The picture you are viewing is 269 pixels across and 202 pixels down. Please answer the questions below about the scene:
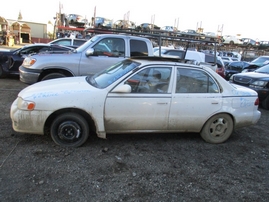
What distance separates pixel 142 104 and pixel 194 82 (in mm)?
1064

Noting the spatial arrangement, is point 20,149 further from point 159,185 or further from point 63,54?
point 63,54

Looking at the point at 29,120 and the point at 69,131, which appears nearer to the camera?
the point at 29,120

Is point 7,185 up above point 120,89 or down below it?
below

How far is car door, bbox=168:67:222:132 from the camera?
3967mm

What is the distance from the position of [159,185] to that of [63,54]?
14.9ft

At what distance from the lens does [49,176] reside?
2.97 meters

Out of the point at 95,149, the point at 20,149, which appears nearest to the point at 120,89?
the point at 95,149

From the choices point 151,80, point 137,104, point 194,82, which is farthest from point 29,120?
point 194,82

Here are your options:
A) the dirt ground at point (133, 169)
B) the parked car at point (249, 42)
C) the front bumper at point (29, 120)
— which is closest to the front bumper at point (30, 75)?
the dirt ground at point (133, 169)

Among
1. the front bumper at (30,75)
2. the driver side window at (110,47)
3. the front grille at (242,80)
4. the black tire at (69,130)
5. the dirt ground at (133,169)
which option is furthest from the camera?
the front grille at (242,80)

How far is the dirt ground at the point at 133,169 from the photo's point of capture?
9.04ft

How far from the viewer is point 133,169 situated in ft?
10.8

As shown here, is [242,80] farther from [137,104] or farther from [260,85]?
[137,104]

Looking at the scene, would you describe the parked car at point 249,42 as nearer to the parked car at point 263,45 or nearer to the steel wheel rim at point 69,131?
the parked car at point 263,45
